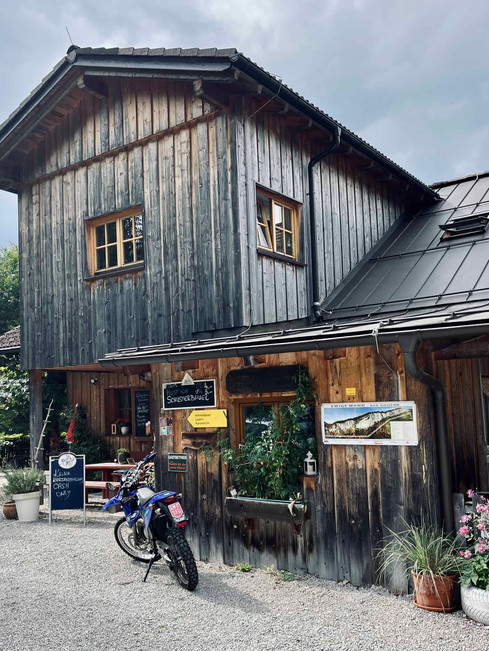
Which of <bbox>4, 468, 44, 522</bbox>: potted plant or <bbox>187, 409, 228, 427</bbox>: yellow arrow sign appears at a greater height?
<bbox>187, 409, 228, 427</bbox>: yellow arrow sign

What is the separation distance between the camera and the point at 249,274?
28.0ft

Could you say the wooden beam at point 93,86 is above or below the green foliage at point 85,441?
above

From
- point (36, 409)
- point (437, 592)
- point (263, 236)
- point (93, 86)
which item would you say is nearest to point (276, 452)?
point (437, 592)

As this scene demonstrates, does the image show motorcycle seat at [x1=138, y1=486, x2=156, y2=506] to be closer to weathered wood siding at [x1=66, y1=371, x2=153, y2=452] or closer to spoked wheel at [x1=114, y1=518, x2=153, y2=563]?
spoked wheel at [x1=114, y1=518, x2=153, y2=563]

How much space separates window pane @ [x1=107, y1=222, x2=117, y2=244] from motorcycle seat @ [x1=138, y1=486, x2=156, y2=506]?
4986 millimetres

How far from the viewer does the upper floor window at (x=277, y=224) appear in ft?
29.8

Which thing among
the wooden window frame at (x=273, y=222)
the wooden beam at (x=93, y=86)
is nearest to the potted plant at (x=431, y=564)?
the wooden window frame at (x=273, y=222)

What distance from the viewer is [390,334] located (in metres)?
5.36

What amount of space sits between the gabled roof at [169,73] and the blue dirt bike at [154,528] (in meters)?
5.13

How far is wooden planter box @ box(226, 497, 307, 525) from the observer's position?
6518mm

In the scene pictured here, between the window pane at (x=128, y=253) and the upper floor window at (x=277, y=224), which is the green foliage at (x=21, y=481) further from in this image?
the upper floor window at (x=277, y=224)

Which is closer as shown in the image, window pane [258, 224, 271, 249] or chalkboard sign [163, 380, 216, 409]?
chalkboard sign [163, 380, 216, 409]

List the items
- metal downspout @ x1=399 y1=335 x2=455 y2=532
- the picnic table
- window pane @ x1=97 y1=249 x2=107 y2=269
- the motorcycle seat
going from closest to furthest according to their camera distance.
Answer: metal downspout @ x1=399 y1=335 x2=455 y2=532 → the motorcycle seat → window pane @ x1=97 y1=249 x2=107 y2=269 → the picnic table

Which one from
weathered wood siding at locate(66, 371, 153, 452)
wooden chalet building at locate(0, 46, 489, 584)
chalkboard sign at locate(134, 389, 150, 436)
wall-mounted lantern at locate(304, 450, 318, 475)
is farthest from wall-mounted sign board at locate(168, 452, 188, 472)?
chalkboard sign at locate(134, 389, 150, 436)
